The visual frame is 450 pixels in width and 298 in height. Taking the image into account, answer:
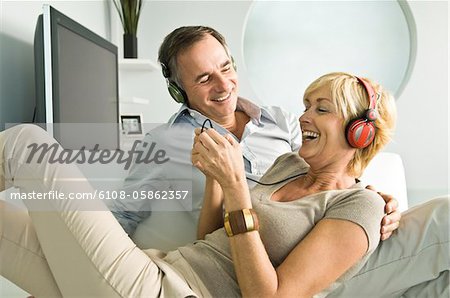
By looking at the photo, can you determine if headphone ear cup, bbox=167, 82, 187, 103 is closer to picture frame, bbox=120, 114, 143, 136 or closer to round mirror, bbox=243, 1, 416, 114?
picture frame, bbox=120, 114, 143, 136

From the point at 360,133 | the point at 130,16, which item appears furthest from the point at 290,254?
the point at 130,16

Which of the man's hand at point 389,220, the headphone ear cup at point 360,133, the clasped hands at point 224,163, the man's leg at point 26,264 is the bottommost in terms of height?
the man's leg at point 26,264

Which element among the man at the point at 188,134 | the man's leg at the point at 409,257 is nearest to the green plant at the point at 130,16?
the man at the point at 188,134

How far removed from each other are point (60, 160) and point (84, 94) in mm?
1207

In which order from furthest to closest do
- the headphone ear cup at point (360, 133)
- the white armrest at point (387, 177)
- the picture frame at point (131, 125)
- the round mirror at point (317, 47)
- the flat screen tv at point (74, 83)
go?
the round mirror at point (317, 47) < the picture frame at point (131, 125) < the white armrest at point (387, 177) < the flat screen tv at point (74, 83) < the headphone ear cup at point (360, 133)

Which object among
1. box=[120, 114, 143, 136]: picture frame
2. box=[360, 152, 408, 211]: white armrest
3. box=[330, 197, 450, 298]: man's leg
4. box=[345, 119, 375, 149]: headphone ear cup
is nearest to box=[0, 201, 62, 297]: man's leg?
box=[330, 197, 450, 298]: man's leg

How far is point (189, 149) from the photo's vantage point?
1825mm

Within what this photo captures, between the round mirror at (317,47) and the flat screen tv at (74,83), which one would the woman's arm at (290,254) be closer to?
the flat screen tv at (74,83)

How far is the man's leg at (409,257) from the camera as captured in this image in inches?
51.0

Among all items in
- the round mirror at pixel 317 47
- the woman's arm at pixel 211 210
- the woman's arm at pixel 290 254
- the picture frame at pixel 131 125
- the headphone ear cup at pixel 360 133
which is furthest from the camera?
the round mirror at pixel 317 47

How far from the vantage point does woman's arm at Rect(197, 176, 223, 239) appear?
157 centimetres

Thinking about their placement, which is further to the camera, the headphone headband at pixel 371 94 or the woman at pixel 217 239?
the headphone headband at pixel 371 94

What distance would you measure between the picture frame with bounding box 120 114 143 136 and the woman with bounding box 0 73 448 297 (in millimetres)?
2149

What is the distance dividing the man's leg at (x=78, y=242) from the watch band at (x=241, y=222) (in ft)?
0.62
